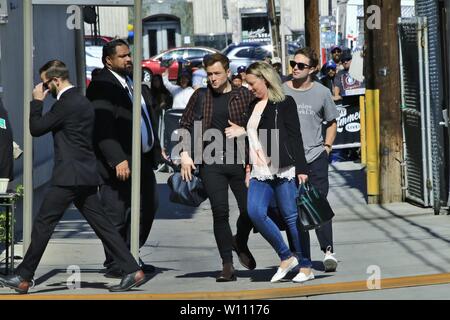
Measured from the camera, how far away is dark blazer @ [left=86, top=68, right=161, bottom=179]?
10148 mm

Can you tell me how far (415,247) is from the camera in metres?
11.7

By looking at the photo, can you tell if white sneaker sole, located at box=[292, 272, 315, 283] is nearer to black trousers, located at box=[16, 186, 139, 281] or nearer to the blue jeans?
the blue jeans

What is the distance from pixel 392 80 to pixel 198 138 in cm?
600

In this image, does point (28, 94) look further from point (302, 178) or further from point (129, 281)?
point (302, 178)

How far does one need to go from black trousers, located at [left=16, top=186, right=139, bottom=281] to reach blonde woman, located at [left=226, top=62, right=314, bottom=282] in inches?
42.2

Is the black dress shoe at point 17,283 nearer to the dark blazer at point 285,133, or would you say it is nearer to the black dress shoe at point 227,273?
the black dress shoe at point 227,273

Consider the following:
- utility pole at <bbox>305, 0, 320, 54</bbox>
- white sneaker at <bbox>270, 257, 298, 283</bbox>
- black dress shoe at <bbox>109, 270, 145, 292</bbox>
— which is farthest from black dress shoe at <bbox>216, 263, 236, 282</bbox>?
utility pole at <bbox>305, 0, 320, 54</bbox>

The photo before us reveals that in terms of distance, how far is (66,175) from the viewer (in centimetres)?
938

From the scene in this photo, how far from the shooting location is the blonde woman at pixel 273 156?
9695 mm

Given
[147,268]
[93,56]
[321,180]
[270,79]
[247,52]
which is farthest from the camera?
[247,52]

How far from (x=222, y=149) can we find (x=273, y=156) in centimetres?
45

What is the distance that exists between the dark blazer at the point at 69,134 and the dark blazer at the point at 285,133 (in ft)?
4.56

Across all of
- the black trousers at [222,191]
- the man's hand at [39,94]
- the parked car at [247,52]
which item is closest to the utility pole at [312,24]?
the parked car at [247,52]

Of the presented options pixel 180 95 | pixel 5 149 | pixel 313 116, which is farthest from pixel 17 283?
pixel 180 95
